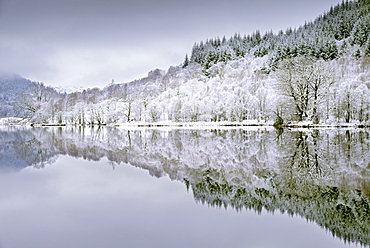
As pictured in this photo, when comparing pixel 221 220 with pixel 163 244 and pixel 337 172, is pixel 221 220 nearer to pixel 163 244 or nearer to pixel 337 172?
pixel 163 244

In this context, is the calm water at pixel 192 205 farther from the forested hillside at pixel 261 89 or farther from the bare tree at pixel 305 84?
the forested hillside at pixel 261 89

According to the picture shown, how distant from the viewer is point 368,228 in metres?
3.95

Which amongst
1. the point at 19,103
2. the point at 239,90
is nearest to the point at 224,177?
the point at 239,90

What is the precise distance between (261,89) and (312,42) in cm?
4603

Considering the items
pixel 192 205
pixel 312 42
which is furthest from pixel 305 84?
pixel 312 42

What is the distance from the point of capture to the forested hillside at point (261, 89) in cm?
3906

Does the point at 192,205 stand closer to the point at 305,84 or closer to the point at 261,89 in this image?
the point at 305,84

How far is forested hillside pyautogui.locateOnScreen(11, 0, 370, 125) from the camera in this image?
39062 millimetres

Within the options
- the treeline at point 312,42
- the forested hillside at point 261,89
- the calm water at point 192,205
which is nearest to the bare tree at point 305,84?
the forested hillside at point 261,89

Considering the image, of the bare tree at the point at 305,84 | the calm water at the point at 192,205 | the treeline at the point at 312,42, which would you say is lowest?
the calm water at the point at 192,205

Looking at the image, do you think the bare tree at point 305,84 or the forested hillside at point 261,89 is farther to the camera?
the forested hillside at point 261,89

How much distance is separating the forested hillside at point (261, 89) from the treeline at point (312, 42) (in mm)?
345

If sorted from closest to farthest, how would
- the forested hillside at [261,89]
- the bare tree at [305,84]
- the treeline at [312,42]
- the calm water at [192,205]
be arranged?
1. the calm water at [192,205]
2. the bare tree at [305,84]
3. the forested hillside at [261,89]
4. the treeline at [312,42]

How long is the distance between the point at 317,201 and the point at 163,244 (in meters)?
3.14
